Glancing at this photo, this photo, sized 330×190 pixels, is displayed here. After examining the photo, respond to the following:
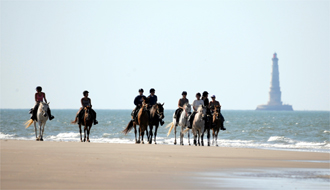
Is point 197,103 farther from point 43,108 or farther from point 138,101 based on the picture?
point 43,108

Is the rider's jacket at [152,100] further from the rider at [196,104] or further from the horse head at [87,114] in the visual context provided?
the horse head at [87,114]

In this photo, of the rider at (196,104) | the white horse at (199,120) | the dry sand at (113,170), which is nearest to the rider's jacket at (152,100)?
the rider at (196,104)

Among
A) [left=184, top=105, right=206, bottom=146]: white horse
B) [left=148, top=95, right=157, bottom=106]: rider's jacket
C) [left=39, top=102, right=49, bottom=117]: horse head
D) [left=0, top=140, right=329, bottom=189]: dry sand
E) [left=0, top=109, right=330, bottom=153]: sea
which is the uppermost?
[left=148, top=95, right=157, bottom=106]: rider's jacket

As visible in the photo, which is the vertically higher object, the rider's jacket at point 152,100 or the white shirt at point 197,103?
the rider's jacket at point 152,100

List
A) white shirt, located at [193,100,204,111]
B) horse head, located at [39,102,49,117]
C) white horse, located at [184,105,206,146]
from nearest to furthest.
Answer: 1. white horse, located at [184,105,206,146]
2. white shirt, located at [193,100,204,111]
3. horse head, located at [39,102,49,117]

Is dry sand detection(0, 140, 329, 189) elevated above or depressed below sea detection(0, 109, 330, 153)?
above

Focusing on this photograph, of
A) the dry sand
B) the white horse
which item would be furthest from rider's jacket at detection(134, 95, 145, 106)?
the dry sand

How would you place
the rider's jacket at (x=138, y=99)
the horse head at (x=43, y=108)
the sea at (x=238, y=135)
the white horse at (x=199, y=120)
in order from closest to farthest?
the white horse at (x=199, y=120) → the rider's jacket at (x=138, y=99) → the horse head at (x=43, y=108) → the sea at (x=238, y=135)

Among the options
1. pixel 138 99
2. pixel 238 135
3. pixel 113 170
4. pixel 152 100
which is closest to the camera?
pixel 113 170

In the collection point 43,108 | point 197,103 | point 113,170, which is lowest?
point 113,170

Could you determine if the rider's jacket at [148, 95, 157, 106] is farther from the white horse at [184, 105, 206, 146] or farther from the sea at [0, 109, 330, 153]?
the sea at [0, 109, 330, 153]

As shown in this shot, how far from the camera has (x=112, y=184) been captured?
10758 millimetres

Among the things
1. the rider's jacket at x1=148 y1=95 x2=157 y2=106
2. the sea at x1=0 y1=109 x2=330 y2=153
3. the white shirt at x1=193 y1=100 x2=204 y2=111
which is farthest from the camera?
the sea at x1=0 y1=109 x2=330 y2=153

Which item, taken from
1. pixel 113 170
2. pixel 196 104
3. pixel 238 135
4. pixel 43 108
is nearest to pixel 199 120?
pixel 196 104
